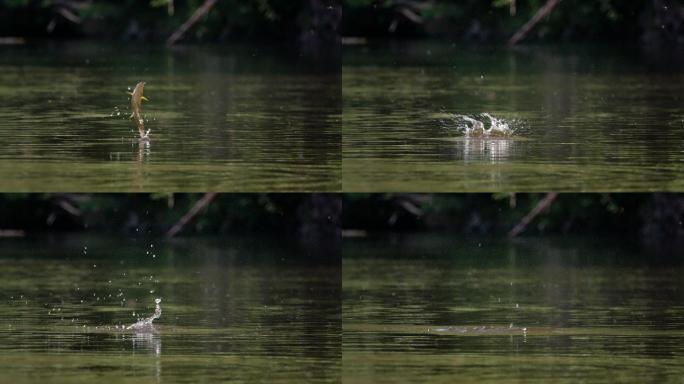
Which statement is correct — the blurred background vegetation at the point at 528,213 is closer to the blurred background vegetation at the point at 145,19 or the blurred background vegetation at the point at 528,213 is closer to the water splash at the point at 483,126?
the water splash at the point at 483,126

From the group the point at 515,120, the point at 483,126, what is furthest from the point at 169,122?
the point at 515,120

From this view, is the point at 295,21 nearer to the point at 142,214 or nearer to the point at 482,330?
the point at 142,214

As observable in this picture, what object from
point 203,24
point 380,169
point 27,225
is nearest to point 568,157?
point 380,169

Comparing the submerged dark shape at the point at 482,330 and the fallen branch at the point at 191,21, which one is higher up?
the fallen branch at the point at 191,21

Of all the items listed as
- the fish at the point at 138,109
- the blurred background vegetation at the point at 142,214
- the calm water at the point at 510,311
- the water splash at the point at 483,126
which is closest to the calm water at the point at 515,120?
the water splash at the point at 483,126

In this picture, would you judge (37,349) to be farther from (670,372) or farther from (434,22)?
(434,22)
